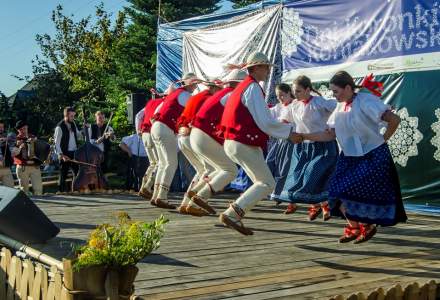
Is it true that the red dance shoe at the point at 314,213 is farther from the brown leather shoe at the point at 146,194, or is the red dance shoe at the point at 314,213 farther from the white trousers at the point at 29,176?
the white trousers at the point at 29,176

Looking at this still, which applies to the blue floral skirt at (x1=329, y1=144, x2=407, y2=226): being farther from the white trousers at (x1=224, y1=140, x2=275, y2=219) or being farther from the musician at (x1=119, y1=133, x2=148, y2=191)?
the musician at (x1=119, y1=133, x2=148, y2=191)

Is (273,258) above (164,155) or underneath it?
underneath

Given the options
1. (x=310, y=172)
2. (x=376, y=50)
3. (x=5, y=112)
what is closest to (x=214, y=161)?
(x=310, y=172)

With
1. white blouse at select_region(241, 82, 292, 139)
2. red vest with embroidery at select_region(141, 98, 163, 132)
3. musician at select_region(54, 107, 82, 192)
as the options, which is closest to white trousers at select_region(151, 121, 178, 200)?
red vest with embroidery at select_region(141, 98, 163, 132)

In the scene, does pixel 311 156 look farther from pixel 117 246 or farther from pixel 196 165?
pixel 117 246

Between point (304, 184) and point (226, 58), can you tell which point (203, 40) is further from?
point (304, 184)

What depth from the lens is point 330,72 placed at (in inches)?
339

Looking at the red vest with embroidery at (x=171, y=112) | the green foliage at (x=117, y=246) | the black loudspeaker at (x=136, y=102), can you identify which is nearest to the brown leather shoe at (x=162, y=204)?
the red vest with embroidery at (x=171, y=112)

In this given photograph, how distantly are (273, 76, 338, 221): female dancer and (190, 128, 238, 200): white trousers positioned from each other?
748mm

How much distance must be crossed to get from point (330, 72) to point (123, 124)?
11544mm

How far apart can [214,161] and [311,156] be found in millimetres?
1071

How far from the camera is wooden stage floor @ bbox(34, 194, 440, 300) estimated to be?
13.1 feet

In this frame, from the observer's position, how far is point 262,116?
5.53m

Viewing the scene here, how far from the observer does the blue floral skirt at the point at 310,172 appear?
22.1ft
